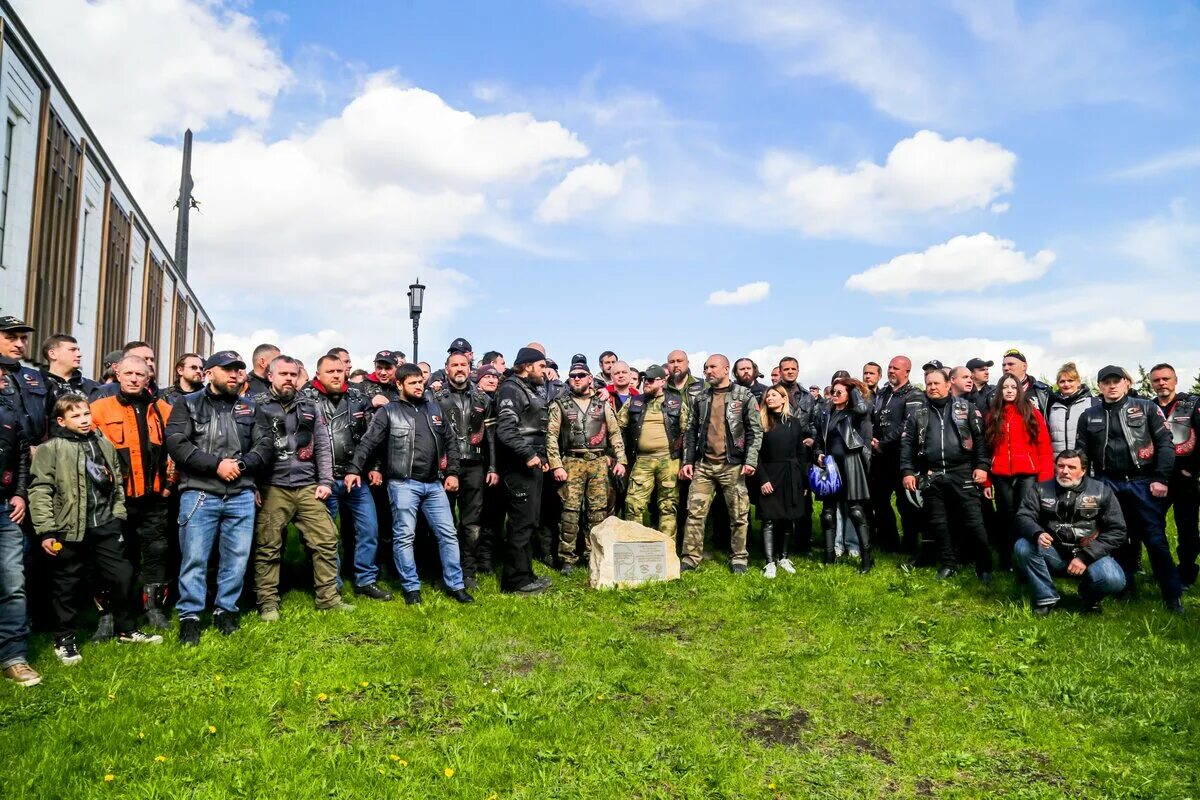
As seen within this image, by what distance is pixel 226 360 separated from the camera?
21.4ft

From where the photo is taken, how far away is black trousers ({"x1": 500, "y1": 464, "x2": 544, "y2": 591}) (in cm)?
798

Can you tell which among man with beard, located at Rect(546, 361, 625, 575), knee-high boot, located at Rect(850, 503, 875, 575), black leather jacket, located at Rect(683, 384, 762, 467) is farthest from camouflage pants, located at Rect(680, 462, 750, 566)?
knee-high boot, located at Rect(850, 503, 875, 575)

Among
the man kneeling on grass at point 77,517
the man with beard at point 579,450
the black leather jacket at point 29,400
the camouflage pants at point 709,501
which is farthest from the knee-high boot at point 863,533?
the black leather jacket at point 29,400

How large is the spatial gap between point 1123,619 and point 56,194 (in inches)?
844

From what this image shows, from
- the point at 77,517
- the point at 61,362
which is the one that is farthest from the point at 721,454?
the point at 61,362

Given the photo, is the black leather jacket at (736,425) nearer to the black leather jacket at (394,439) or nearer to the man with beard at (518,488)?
the man with beard at (518,488)

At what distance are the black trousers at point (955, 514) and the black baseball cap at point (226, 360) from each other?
746 cm

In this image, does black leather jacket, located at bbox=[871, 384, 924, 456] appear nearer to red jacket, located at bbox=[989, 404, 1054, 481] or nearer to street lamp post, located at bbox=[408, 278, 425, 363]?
red jacket, located at bbox=[989, 404, 1054, 481]

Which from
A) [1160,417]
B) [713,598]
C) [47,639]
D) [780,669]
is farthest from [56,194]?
[1160,417]

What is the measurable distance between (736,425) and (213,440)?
5642 millimetres

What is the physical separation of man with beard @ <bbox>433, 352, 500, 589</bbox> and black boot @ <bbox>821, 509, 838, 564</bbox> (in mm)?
4116

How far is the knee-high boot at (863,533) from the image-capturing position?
28.2ft

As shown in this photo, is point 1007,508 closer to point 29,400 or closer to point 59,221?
point 29,400

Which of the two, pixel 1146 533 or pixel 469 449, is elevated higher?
pixel 469 449
